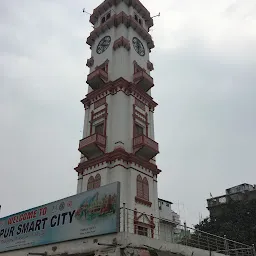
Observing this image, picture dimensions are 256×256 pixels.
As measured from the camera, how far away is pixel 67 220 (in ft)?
49.6

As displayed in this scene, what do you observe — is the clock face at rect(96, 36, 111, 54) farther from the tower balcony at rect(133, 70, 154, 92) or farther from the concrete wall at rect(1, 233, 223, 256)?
the concrete wall at rect(1, 233, 223, 256)

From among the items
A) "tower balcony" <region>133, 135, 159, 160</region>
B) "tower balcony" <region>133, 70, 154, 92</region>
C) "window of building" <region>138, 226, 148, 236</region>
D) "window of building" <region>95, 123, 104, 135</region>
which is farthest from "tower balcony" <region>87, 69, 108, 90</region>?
"window of building" <region>138, 226, 148, 236</region>

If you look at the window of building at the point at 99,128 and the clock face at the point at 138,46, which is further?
the clock face at the point at 138,46

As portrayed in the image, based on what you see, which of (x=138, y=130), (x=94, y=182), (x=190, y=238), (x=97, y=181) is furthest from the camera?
(x=138, y=130)

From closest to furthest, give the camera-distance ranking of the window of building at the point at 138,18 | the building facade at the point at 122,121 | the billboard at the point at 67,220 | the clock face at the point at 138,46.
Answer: the billboard at the point at 67,220
the building facade at the point at 122,121
the clock face at the point at 138,46
the window of building at the point at 138,18

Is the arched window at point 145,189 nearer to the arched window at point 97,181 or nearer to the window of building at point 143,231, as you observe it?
the window of building at point 143,231

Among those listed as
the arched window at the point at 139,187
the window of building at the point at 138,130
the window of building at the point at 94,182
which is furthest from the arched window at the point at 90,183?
the window of building at the point at 138,130

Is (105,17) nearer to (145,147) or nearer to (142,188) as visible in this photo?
(145,147)

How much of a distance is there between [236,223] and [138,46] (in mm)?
26499

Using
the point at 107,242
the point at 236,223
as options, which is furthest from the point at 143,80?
the point at 236,223

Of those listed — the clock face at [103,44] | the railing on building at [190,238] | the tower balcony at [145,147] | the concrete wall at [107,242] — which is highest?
the clock face at [103,44]

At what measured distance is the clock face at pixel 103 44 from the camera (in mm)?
33434

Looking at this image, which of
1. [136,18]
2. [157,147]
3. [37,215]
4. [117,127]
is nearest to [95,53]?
[136,18]

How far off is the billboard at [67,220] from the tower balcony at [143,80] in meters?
17.0
